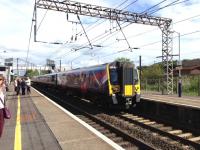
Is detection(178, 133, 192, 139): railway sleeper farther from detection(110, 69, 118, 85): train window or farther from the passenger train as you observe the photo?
detection(110, 69, 118, 85): train window

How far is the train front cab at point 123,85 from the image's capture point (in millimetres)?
20047

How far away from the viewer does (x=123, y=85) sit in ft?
66.2

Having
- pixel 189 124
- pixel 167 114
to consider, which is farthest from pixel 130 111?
pixel 189 124

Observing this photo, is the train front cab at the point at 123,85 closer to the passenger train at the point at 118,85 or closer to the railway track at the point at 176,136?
the passenger train at the point at 118,85

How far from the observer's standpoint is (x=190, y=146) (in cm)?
1111

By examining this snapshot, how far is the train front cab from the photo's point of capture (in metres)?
20.0

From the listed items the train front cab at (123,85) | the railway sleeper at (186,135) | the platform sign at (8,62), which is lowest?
the railway sleeper at (186,135)

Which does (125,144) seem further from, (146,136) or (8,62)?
(8,62)

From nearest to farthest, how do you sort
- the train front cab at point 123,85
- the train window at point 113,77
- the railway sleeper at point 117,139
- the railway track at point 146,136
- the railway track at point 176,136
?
1. the railway track at point 146,136
2. the railway track at point 176,136
3. the railway sleeper at point 117,139
4. the train front cab at point 123,85
5. the train window at point 113,77

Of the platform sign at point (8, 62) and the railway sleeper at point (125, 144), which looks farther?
the platform sign at point (8, 62)

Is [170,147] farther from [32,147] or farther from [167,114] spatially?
[167,114]

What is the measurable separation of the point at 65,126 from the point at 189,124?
548 cm

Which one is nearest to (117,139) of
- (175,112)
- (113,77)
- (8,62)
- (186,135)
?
(186,135)

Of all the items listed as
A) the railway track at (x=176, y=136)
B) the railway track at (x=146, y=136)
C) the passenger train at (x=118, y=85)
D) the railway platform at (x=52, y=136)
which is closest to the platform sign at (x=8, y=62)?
the passenger train at (x=118, y=85)
